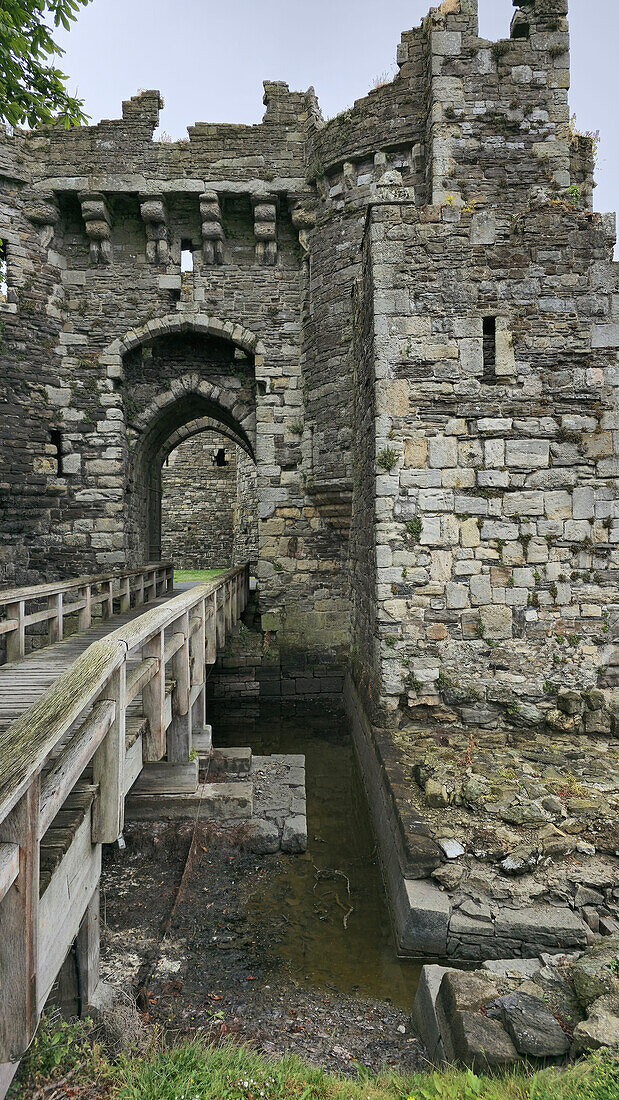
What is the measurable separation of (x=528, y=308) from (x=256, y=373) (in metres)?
5.17

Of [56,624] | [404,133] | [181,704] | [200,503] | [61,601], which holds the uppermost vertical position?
[404,133]

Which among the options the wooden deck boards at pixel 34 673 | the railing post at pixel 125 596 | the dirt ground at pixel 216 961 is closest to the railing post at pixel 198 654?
the wooden deck boards at pixel 34 673

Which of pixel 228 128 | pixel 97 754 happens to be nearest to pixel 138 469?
pixel 228 128

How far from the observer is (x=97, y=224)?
9.37 meters

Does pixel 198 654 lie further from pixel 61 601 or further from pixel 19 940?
pixel 19 940

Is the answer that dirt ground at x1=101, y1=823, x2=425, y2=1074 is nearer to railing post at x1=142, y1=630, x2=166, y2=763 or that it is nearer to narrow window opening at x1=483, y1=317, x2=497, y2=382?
railing post at x1=142, y1=630, x2=166, y2=763

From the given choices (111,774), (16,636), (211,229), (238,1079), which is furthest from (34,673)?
(211,229)

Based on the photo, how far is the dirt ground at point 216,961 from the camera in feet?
9.11

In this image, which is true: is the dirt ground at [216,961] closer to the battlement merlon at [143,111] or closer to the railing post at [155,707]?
the railing post at [155,707]

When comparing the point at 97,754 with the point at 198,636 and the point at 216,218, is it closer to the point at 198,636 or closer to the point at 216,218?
the point at 198,636

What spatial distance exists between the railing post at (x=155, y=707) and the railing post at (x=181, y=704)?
652mm

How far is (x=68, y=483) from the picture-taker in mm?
9656

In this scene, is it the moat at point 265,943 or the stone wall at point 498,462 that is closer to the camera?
the moat at point 265,943

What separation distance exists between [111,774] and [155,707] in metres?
1.00
